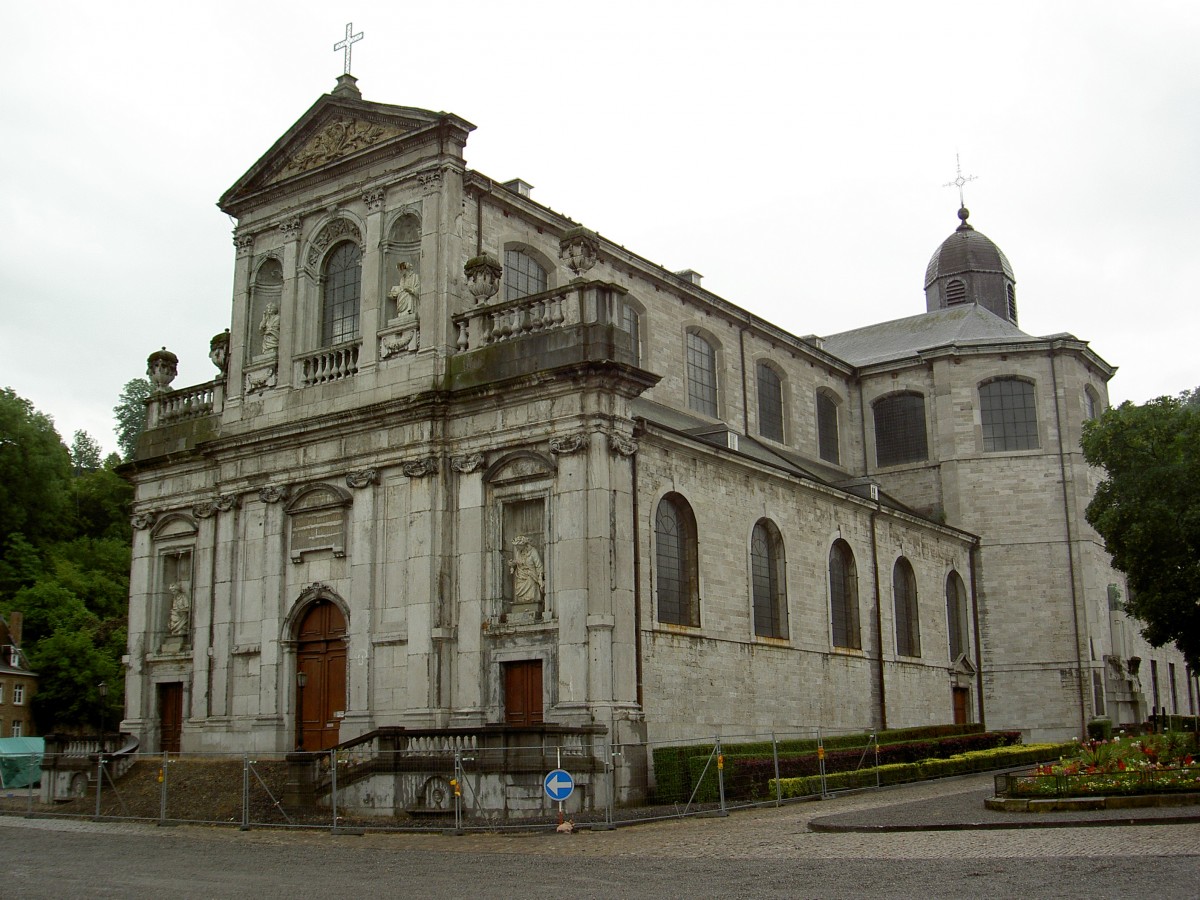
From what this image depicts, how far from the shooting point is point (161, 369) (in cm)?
3209

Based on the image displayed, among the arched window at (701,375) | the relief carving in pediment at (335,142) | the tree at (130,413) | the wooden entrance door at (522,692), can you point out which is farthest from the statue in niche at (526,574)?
the tree at (130,413)

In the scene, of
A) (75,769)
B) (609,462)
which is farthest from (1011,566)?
(75,769)

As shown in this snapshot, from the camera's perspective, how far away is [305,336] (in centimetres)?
2881

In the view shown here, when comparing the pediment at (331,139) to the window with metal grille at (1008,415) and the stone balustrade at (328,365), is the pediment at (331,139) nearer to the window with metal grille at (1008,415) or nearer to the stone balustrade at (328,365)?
the stone balustrade at (328,365)

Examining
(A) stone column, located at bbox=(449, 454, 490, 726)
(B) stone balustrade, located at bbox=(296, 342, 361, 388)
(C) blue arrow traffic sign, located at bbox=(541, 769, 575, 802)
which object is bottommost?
(C) blue arrow traffic sign, located at bbox=(541, 769, 575, 802)

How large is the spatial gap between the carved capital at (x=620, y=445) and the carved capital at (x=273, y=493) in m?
8.32

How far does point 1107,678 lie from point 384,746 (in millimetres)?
26188

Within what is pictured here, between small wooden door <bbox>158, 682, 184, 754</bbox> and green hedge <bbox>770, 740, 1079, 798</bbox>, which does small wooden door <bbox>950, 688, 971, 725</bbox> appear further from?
small wooden door <bbox>158, 682, 184, 754</bbox>

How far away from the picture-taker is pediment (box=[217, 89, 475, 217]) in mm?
26953

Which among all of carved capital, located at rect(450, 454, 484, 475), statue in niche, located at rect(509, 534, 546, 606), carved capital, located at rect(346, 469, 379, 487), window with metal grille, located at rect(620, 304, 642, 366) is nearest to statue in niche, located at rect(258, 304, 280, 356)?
carved capital, located at rect(346, 469, 379, 487)

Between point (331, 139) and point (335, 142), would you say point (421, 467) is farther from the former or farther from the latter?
point (331, 139)

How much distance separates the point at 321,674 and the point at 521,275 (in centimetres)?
1010

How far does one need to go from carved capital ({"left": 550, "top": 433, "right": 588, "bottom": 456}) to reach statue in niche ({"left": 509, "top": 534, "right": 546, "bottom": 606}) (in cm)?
187

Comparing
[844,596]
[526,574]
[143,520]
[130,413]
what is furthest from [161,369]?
[130,413]
